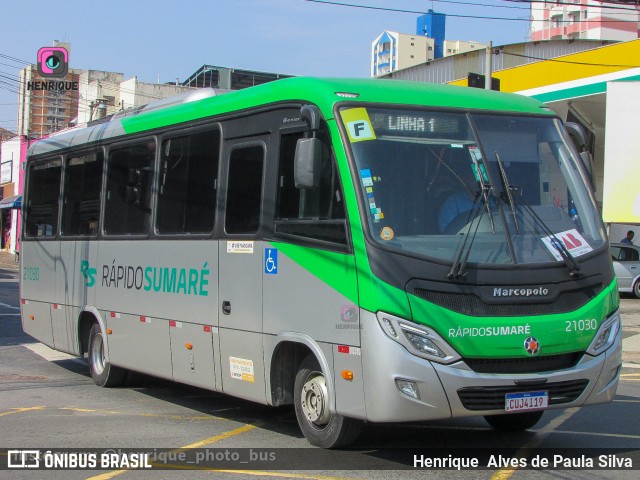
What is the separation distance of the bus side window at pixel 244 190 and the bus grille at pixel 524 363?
2.66 m

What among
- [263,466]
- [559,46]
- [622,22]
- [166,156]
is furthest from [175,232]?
[622,22]

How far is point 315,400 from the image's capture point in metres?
7.80

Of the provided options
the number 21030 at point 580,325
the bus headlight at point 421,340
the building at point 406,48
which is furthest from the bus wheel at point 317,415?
the building at point 406,48

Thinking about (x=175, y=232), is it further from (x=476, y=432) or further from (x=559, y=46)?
(x=559, y=46)

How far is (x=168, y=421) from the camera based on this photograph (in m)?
9.53

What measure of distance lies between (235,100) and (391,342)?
11.5ft

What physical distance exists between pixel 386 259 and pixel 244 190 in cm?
233

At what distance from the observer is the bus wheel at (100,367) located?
11.9 m

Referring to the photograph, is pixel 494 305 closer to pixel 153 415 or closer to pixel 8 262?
pixel 153 415

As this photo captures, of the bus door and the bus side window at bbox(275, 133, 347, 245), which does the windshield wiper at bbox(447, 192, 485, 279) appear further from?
the bus door

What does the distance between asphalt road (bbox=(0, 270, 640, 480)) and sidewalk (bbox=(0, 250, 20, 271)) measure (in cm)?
3722

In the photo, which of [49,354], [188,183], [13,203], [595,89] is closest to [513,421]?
[188,183]

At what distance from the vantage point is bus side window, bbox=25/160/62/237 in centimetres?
1365

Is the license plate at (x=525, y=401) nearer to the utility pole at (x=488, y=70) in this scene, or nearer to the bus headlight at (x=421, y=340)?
the bus headlight at (x=421, y=340)
